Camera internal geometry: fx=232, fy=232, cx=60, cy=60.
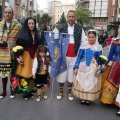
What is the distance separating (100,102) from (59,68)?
1.05 meters

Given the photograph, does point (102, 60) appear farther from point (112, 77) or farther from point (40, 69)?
point (40, 69)

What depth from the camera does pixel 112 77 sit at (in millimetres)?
4152

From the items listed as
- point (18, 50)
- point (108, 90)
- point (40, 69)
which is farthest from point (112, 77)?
point (18, 50)

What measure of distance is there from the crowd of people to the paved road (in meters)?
0.15

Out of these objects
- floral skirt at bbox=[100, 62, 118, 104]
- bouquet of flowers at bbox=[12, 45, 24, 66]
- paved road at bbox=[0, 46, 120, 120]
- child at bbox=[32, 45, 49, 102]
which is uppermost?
bouquet of flowers at bbox=[12, 45, 24, 66]

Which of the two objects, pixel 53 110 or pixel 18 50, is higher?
pixel 18 50

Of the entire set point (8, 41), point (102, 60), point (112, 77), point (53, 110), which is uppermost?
point (8, 41)

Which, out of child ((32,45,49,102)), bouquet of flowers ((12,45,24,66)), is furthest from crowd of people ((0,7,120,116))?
bouquet of flowers ((12,45,24,66))

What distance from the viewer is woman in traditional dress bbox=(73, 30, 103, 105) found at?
163 inches

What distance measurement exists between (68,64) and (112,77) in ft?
2.96

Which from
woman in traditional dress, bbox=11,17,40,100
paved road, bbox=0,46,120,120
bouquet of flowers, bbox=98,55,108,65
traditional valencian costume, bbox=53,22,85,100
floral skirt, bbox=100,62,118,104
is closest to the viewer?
paved road, bbox=0,46,120,120

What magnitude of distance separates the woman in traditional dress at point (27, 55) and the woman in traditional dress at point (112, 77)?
54.4 inches

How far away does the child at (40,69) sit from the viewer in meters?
4.36

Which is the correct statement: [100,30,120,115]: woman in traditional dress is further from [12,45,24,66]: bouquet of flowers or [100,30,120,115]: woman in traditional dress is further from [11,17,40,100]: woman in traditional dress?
[12,45,24,66]: bouquet of flowers
